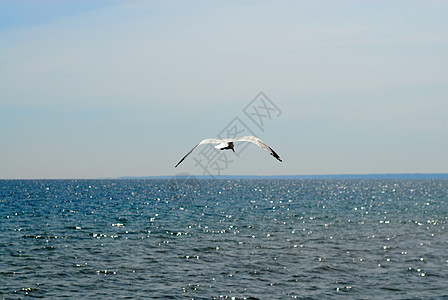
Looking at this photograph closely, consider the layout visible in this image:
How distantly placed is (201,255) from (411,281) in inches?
671

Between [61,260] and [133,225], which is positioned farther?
[133,225]

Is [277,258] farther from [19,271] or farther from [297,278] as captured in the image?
[19,271]

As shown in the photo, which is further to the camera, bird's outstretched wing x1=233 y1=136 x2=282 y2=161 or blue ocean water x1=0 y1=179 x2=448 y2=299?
blue ocean water x1=0 y1=179 x2=448 y2=299

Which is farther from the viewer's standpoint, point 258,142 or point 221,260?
point 221,260

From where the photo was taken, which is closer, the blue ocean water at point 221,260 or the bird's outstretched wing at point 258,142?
the bird's outstretched wing at point 258,142

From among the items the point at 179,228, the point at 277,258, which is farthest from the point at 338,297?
the point at 179,228

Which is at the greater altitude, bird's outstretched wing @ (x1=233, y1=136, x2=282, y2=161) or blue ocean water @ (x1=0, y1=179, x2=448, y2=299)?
bird's outstretched wing @ (x1=233, y1=136, x2=282, y2=161)

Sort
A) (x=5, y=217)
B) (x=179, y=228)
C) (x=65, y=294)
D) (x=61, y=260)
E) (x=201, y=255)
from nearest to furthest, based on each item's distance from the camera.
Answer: (x=65, y=294) → (x=61, y=260) → (x=201, y=255) → (x=179, y=228) → (x=5, y=217)

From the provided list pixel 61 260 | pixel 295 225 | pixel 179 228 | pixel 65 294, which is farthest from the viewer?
pixel 295 225

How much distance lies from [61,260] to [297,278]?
62.4 feet

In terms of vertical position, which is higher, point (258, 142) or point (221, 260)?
point (258, 142)

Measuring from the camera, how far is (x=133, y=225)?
60.9m

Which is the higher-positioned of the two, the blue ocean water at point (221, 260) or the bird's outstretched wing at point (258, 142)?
the bird's outstretched wing at point (258, 142)

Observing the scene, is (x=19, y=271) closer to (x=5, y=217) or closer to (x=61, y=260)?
(x=61, y=260)
